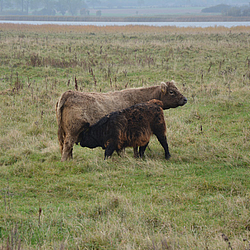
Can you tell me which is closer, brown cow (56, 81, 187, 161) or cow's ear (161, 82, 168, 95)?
brown cow (56, 81, 187, 161)

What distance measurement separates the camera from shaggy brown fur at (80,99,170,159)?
6856mm

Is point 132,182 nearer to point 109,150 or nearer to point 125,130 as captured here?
point 109,150

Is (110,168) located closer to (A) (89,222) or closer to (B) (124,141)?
(B) (124,141)

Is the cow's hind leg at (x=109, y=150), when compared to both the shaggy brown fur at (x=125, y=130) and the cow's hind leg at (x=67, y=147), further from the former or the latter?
the cow's hind leg at (x=67, y=147)

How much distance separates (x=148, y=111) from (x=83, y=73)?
9392 millimetres

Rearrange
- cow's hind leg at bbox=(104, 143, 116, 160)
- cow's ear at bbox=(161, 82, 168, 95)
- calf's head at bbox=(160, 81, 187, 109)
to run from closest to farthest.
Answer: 1. cow's hind leg at bbox=(104, 143, 116, 160)
2. cow's ear at bbox=(161, 82, 168, 95)
3. calf's head at bbox=(160, 81, 187, 109)

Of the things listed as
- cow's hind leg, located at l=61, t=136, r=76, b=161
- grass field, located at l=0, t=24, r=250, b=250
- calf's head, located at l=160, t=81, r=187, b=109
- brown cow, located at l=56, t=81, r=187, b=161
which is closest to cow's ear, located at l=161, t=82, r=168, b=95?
calf's head, located at l=160, t=81, r=187, b=109

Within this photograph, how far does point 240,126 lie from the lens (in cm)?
883

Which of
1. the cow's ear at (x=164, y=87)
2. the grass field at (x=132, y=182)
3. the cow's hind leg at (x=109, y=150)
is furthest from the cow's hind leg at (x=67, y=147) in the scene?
the cow's ear at (x=164, y=87)

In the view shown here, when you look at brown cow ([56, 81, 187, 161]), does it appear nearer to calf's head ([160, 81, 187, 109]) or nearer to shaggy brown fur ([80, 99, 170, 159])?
shaggy brown fur ([80, 99, 170, 159])

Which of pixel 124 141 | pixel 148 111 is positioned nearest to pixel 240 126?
pixel 148 111

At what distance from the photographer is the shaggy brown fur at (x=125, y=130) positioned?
6.86 m

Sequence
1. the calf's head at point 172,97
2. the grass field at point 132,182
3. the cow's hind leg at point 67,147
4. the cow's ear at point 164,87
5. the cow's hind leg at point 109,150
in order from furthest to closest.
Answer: the calf's head at point 172,97 → the cow's ear at point 164,87 → the cow's hind leg at point 67,147 → the cow's hind leg at point 109,150 → the grass field at point 132,182

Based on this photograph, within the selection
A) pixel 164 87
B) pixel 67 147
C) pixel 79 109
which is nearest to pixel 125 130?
pixel 79 109
